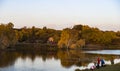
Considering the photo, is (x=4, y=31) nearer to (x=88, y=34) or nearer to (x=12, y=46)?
(x=12, y=46)

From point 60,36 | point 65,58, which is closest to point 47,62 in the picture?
point 65,58

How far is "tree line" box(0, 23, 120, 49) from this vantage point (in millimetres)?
59938

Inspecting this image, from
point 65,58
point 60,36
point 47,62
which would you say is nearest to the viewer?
point 47,62

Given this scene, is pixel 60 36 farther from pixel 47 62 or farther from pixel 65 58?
pixel 47 62

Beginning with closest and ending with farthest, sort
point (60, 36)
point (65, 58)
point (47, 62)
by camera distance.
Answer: point (47, 62)
point (65, 58)
point (60, 36)

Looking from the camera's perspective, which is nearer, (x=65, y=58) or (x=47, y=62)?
(x=47, y=62)

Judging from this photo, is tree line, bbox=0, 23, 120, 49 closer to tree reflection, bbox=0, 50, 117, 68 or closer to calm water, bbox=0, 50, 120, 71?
tree reflection, bbox=0, 50, 117, 68

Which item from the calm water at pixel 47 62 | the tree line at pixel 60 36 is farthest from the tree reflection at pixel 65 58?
the tree line at pixel 60 36

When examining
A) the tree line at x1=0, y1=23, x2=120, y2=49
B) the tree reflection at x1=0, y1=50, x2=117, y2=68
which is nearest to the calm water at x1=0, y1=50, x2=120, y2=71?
the tree reflection at x1=0, y1=50, x2=117, y2=68

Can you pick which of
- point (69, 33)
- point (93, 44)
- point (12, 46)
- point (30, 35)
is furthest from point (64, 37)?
point (30, 35)

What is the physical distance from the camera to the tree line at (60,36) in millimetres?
59938

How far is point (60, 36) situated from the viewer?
268 ft

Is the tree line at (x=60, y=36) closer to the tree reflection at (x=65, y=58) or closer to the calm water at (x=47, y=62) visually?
the tree reflection at (x=65, y=58)

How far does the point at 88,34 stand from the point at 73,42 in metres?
16.1
